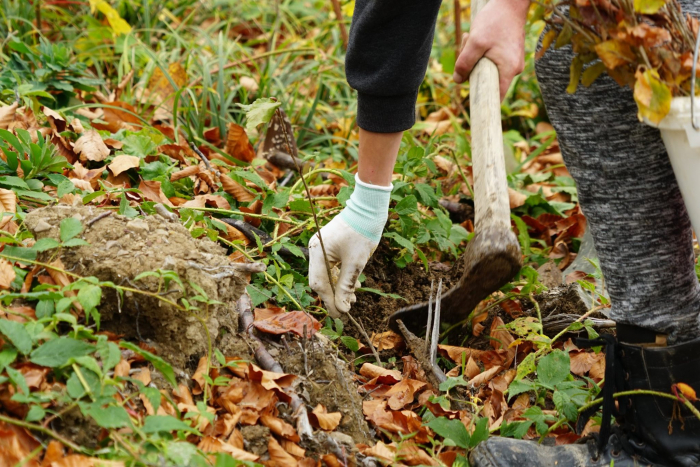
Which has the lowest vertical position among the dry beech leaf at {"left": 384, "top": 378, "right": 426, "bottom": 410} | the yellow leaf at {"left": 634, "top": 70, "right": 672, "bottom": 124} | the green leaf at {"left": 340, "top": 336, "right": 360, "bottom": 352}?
the dry beech leaf at {"left": 384, "top": 378, "right": 426, "bottom": 410}

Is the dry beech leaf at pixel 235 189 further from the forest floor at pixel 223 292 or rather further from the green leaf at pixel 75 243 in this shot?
the green leaf at pixel 75 243

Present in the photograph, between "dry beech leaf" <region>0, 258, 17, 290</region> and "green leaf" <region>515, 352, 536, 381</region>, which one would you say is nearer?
"dry beech leaf" <region>0, 258, 17, 290</region>

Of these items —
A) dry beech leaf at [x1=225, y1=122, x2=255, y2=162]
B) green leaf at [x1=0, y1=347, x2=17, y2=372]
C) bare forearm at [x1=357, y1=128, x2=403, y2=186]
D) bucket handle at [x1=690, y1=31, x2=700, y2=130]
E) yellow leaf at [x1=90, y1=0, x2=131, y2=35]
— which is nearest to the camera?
bucket handle at [x1=690, y1=31, x2=700, y2=130]

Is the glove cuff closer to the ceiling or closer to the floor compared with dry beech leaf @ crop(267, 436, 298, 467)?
closer to the ceiling

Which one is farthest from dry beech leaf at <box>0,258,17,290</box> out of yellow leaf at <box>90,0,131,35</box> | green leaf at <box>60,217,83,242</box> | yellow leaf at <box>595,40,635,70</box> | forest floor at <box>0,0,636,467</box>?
yellow leaf at <box>90,0,131,35</box>

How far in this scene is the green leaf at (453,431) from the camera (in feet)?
4.82

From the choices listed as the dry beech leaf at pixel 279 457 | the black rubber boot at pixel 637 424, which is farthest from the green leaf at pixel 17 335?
the black rubber boot at pixel 637 424

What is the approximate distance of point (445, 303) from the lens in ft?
5.90

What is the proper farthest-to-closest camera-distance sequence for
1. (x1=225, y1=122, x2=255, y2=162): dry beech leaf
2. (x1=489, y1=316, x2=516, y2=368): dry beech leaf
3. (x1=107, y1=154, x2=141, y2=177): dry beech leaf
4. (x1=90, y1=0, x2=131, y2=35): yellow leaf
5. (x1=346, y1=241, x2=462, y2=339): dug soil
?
(x1=90, y1=0, x2=131, y2=35): yellow leaf → (x1=225, y1=122, x2=255, y2=162): dry beech leaf → (x1=107, y1=154, x2=141, y2=177): dry beech leaf → (x1=346, y1=241, x2=462, y2=339): dug soil → (x1=489, y1=316, x2=516, y2=368): dry beech leaf

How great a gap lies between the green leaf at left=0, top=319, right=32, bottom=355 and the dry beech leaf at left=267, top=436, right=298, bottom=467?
19.8 inches

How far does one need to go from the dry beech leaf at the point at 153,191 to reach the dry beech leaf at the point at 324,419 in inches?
35.5

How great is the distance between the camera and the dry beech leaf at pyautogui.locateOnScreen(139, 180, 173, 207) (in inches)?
81.4

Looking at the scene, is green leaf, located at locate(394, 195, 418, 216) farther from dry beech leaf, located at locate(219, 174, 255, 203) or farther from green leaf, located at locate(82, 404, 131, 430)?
green leaf, located at locate(82, 404, 131, 430)

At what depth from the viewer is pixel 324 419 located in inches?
57.3
